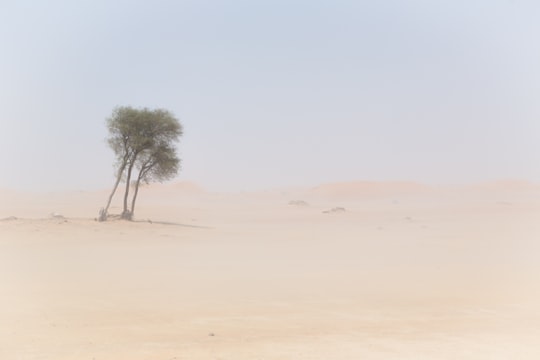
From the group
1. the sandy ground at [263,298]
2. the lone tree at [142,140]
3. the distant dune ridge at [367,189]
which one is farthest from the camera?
the distant dune ridge at [367,189]

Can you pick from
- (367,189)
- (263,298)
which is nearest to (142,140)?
(263,298)

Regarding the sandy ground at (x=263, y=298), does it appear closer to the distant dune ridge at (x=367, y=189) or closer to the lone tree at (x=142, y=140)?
the lone tree at (x=142, y=140)

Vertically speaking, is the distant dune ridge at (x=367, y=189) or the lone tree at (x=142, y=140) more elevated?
the distant dune ridge at (x=367, y=189)

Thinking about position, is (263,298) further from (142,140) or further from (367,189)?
(367,189)

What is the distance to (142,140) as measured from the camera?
1123 inches

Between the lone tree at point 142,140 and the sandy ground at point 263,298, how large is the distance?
7.83m

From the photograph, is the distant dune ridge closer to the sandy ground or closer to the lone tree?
the lone tree

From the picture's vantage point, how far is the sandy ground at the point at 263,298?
678cm

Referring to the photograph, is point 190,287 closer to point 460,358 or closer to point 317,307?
point 317,307

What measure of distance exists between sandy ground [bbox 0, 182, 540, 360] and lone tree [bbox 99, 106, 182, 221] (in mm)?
7826

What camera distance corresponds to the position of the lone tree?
93.7ft

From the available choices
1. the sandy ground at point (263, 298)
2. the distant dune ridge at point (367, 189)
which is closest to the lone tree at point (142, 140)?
the sandy ground at point (263, 298)

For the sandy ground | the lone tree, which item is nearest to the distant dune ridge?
the lone tree

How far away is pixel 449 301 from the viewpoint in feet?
33.4
